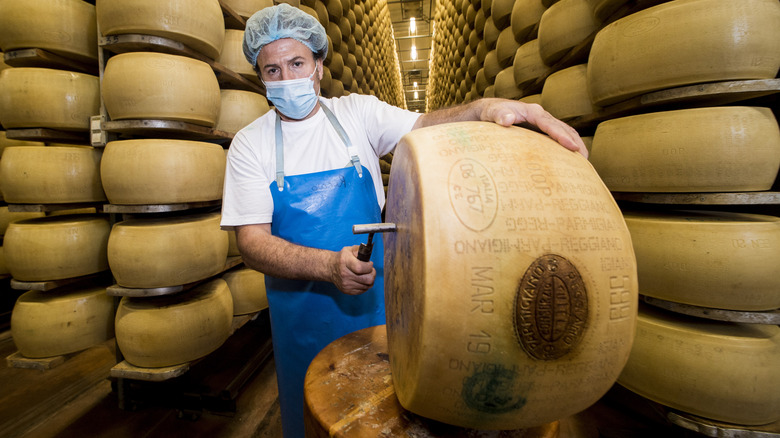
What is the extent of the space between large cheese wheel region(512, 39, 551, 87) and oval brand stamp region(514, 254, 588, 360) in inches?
78.2

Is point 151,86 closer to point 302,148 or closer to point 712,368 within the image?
point 302,148

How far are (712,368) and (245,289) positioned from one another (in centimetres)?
216

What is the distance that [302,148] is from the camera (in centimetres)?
123

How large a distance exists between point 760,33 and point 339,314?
1537 millimetres

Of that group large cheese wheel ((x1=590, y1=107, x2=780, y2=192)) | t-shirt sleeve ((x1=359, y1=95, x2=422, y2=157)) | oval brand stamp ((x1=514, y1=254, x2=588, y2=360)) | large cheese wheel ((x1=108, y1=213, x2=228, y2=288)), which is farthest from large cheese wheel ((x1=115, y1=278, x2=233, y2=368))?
large cheese wheel ((x1=590, y1=107, x2=780, y2=192))

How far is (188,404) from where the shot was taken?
189 cm

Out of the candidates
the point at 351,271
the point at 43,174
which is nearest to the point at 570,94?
the point at 351,271

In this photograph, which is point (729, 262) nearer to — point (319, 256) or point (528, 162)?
point (528, 162)

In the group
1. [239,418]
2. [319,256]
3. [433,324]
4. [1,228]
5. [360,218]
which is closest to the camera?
[433,324]

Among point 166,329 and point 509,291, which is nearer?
point 509,291

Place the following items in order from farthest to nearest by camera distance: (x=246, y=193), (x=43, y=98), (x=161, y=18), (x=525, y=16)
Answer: (x=525, y=16), (x=43, y=98), (x=161, y=18), (x=246, y=193)

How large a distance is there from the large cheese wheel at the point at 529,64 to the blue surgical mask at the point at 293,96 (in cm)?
153

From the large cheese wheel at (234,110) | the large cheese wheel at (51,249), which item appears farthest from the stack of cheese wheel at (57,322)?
the large cheese wheel at (234,110)

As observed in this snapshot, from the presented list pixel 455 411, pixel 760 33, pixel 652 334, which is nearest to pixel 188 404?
pixel 455 411
